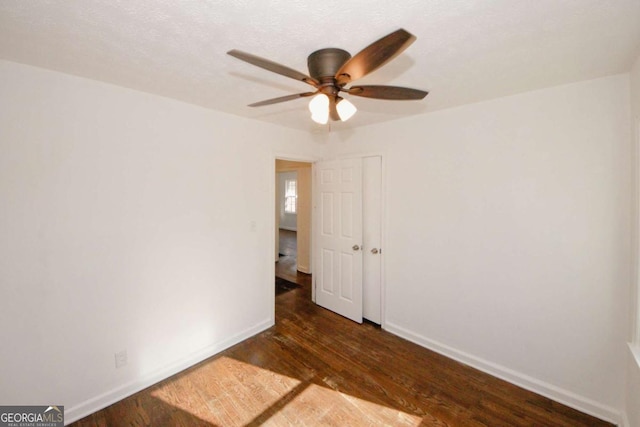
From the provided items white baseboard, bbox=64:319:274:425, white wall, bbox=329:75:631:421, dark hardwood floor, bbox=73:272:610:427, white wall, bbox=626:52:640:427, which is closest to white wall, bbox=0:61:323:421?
white baseboard, bbox=64:319:274:425

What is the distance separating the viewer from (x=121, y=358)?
83.0 inches

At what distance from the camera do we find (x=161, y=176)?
7.50ft

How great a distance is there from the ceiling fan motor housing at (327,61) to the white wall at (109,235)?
1.53 meters

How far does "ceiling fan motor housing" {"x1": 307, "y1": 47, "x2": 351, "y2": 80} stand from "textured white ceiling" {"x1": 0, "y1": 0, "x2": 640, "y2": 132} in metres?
0.04

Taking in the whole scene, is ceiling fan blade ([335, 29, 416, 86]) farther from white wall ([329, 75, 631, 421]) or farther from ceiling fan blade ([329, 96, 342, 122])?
white wall ([329, 75, 631, 421])

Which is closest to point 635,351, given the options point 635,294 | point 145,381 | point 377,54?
point 635,294

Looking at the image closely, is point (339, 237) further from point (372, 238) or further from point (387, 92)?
point (387, 92)

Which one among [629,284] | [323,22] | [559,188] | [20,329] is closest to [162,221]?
[20,329]

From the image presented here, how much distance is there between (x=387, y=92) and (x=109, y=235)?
2.23m

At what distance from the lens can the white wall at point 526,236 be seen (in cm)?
188

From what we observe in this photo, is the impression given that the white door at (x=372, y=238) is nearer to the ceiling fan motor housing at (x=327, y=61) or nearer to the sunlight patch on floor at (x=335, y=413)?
the sunlight patch on floor at (x=335, y=413)

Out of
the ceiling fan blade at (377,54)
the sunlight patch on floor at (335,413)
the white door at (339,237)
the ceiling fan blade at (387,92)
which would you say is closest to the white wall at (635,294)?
the sunlight patch on floor at (335,413)

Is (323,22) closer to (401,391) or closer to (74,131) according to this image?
(74,131)

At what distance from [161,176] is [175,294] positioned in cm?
107
